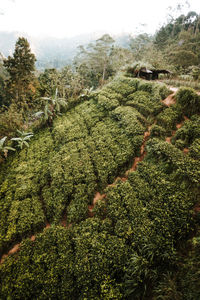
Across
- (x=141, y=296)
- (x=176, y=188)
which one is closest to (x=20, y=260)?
(x=141, y=296)

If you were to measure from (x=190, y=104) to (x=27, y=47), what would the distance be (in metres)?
21.0

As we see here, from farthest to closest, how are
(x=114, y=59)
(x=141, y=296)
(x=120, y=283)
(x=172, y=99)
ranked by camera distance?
(x=114, y=59) < (x=172, y=99) < (x=120, y=283) < (x=141, y=296)

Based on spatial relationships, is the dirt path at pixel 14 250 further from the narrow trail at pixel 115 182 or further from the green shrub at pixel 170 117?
the green shrub at pixel 170 117

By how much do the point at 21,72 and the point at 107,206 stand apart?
21.0 metres

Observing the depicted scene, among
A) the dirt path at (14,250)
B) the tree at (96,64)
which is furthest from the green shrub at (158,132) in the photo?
the tree at (96,64)

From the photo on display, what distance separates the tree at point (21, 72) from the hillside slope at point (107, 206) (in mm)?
12911

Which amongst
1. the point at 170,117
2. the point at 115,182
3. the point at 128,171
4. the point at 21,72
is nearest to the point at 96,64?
the point at 21,72

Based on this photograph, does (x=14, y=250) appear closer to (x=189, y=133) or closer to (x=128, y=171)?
(x=128, y=171)

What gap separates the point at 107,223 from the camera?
482 centimetres

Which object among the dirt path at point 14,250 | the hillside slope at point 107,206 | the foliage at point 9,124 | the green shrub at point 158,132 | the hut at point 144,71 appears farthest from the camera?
the hut at point 144,71

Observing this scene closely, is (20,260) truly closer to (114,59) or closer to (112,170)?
(112,170)

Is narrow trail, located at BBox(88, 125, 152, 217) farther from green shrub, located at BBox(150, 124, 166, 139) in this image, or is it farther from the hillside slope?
green shrub, located at BBox(150, 124, 166, 139)

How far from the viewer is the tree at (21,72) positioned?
17.7 m

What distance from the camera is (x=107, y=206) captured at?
17.5 ft
